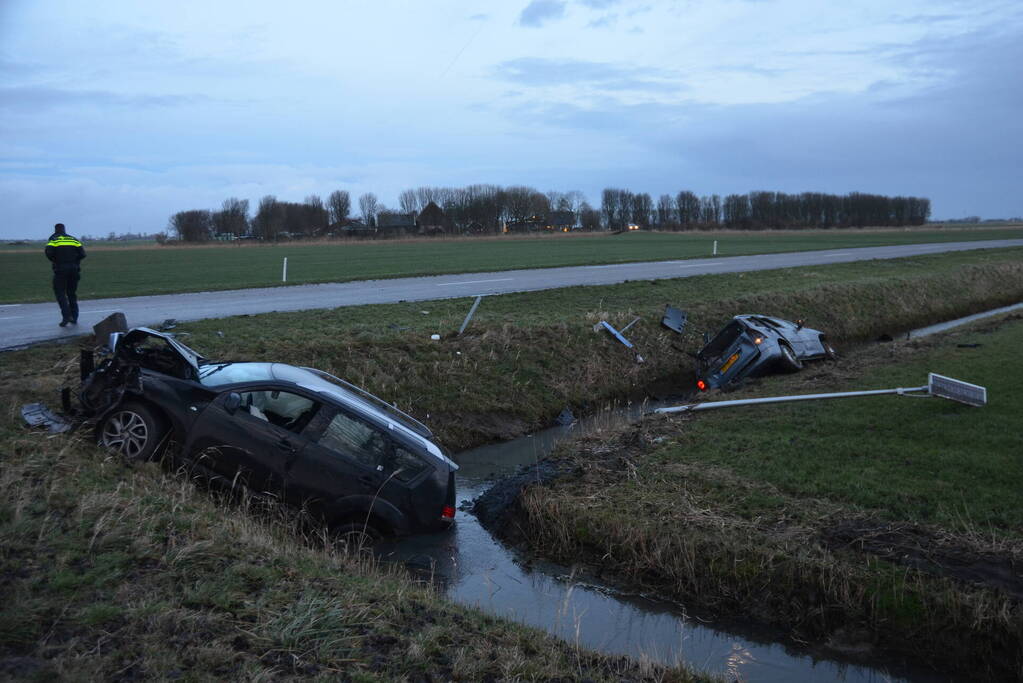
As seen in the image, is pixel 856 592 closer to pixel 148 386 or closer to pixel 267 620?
pixel 267 620

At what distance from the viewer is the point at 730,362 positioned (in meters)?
17.1

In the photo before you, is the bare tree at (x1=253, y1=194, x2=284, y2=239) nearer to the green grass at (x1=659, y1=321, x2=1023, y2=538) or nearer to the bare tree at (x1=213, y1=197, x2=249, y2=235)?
the bare tree at (x1=213, y1=197, x2=249, y2=235)

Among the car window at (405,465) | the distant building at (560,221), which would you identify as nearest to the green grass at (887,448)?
the car window at (405,465)

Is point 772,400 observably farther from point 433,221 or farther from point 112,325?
point 433,221

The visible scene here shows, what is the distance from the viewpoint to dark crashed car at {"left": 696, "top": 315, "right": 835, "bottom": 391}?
54.8 ft

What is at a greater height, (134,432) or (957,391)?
(134,432)

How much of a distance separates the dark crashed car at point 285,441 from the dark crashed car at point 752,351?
9726mm

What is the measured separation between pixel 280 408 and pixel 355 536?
1615mm

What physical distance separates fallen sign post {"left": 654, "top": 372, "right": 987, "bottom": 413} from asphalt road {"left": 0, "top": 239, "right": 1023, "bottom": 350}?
33.5 ft

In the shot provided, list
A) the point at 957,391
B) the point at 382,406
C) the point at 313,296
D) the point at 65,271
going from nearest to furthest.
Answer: the point at 382,406 < the point at 957,391 < the point at 65,271 < the point at 313,296

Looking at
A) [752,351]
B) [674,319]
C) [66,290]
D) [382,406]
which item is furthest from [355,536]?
[674,319]

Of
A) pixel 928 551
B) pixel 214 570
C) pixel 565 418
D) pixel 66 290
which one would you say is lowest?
pixel 565 418

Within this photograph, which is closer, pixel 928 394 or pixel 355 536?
pixel 355 536

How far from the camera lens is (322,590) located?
20.0 ft
